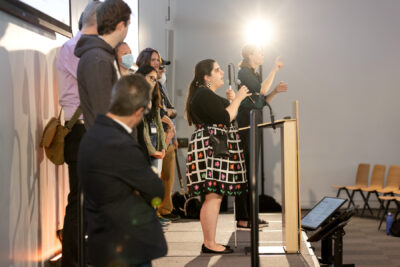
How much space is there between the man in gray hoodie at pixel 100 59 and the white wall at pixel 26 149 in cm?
42

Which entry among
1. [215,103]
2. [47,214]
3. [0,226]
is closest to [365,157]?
[215,103]

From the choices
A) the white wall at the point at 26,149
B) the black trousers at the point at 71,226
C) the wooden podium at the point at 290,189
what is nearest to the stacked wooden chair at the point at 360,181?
the wooden podium at the point at 290,189

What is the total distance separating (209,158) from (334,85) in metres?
5.23

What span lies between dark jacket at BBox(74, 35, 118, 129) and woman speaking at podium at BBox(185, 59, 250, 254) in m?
1.12

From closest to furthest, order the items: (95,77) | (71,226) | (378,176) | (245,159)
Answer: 1. (95,77)
2. (71,226)
3. (245,159)
4. (378,176)

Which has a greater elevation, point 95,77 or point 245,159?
point 95,77

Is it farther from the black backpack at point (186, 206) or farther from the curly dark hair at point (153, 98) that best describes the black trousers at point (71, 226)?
the black backpack at point (186, 206)

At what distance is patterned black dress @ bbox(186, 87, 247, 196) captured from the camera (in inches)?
119

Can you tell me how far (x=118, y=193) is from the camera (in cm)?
145

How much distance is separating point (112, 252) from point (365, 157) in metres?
6.88

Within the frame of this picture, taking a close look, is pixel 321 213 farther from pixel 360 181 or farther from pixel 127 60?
pixel 360 181

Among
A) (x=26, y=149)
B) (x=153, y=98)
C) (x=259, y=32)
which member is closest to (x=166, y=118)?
(x=153, y=98)

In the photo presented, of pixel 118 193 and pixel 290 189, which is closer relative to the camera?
pixel 118 193

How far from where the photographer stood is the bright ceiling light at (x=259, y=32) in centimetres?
763
